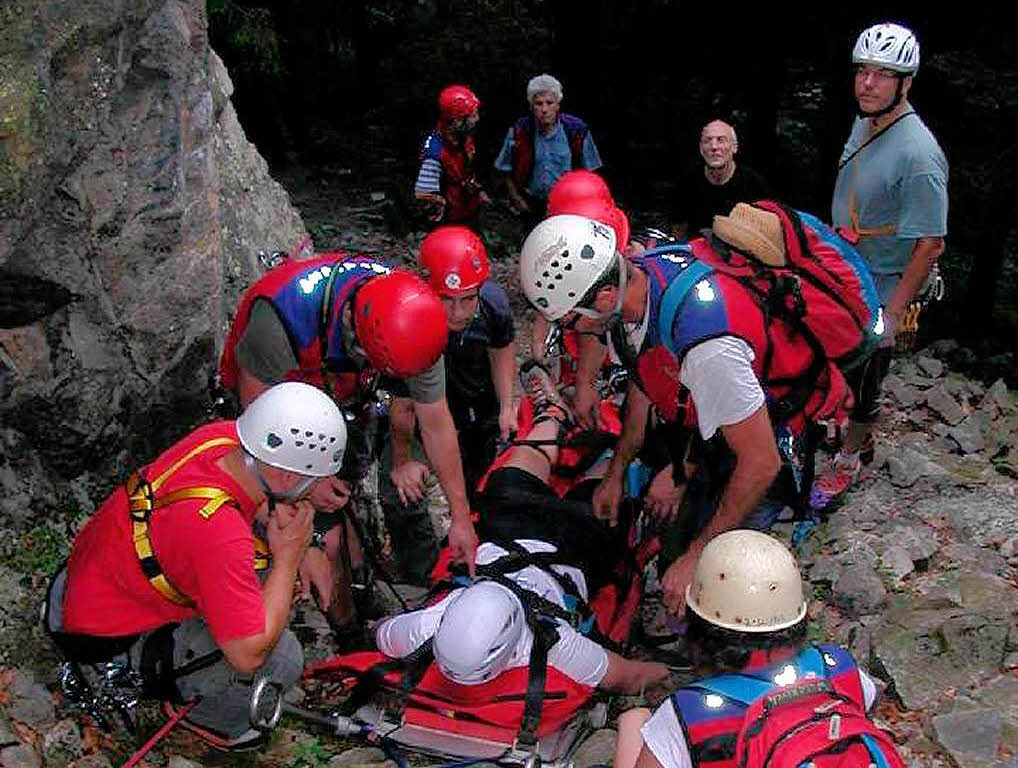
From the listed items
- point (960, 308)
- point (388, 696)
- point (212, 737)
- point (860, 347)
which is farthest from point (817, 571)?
point (960, 308)

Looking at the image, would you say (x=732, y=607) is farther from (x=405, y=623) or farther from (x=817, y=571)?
(x=817, y=571)

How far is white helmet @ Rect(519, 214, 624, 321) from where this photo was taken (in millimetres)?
4238

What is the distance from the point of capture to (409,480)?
575 centimetres

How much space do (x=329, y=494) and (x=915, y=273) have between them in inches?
142

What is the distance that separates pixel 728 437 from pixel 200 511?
2106 mm

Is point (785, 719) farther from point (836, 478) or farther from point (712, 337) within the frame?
point (836, 478)

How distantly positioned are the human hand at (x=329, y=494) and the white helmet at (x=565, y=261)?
4.06ft

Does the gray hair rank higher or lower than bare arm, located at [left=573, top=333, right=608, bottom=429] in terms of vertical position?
higher

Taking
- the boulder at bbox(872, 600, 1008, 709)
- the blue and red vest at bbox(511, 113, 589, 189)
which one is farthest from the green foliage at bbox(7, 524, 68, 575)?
the blue and red vest at bbox(511, 113, 589, 189)

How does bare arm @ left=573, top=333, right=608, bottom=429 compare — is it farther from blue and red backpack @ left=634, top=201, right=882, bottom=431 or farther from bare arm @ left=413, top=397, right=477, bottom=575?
blue and red backpack @ left=634, top=201, right=882, bottom=431

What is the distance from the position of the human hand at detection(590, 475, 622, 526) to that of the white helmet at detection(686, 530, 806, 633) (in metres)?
2.17

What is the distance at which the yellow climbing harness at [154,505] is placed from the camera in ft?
12.3

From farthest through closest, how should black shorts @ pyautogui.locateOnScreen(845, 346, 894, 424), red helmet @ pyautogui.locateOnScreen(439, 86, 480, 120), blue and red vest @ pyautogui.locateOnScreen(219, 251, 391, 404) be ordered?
red helmet @ pyautogui.locateOnScreen(439, 86, 480, 120)
black shorts @ pyautogui.locateOnScreen(845, 346, 894, 424)
blue and red vest @ pyautogui.locateOnScreen(219, 251, 391, 404)

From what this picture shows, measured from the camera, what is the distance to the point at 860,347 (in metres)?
4.61
